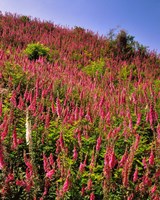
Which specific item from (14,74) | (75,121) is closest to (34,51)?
(14,74)

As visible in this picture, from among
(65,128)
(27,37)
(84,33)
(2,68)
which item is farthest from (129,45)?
(65,128)

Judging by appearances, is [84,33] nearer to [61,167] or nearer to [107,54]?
[107,54]

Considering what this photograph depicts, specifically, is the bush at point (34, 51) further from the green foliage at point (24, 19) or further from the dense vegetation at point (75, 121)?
the green foliage at point (24, 19)

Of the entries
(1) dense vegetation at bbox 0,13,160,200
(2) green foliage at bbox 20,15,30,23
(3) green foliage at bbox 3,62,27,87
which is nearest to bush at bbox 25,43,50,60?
(1) dense vegetation at bbox 0,13,160,200

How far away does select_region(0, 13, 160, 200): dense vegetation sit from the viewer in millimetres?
3146

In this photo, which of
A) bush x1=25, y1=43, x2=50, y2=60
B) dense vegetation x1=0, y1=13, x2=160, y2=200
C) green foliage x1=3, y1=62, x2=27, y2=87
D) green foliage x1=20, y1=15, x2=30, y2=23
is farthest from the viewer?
green foliage x1=20, y1=15, x2=30, y2=23

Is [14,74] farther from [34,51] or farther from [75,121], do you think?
[34,51]

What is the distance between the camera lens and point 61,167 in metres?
3.14

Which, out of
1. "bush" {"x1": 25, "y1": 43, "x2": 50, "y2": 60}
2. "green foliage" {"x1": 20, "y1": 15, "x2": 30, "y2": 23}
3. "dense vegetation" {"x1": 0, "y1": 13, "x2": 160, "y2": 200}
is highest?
"green foliage" {"x1": 20, "y1": 15, "x2": 30, "y2": 23}

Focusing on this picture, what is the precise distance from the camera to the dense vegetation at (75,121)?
315cm

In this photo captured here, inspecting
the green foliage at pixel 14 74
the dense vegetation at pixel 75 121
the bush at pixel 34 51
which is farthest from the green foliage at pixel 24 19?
the green foliage at pixel 14 74

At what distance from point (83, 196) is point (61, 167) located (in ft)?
1.15

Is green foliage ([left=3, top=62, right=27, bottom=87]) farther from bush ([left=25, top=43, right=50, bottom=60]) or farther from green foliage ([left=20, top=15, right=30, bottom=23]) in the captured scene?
green foliage ([left=20, top=15, right=30, bottom=23])

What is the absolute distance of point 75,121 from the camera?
4.45 m
